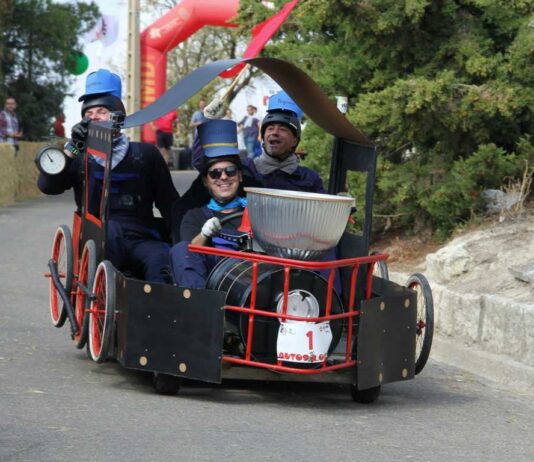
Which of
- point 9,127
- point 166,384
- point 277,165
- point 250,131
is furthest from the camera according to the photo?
point 250,131

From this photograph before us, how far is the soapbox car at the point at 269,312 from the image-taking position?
746 cm

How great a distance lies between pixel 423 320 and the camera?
864cm

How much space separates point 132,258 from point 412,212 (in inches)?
220

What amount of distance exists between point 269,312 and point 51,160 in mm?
2173

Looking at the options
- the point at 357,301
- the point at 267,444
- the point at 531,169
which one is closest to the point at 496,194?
Answer: the point at 531,169

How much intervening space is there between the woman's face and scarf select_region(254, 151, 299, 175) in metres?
1.31

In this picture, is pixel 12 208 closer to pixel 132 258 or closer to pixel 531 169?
pixel 531 169

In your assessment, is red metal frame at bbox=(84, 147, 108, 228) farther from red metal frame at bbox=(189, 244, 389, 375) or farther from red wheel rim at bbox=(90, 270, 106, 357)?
red metal frame at bbox=(189, 244, 389, 375)

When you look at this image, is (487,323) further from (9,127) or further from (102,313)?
(9,127)

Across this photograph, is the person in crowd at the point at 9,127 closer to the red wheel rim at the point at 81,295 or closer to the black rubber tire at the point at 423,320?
the red wheel rim at the point at 81,295

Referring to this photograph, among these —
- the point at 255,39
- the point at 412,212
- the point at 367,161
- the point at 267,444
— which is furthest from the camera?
the point at 255,39

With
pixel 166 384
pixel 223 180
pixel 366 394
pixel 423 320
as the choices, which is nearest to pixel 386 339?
pixel 366 394

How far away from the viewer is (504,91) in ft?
40.3

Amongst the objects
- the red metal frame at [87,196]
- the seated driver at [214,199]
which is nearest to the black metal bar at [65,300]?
the red metal frame at [87,196]
